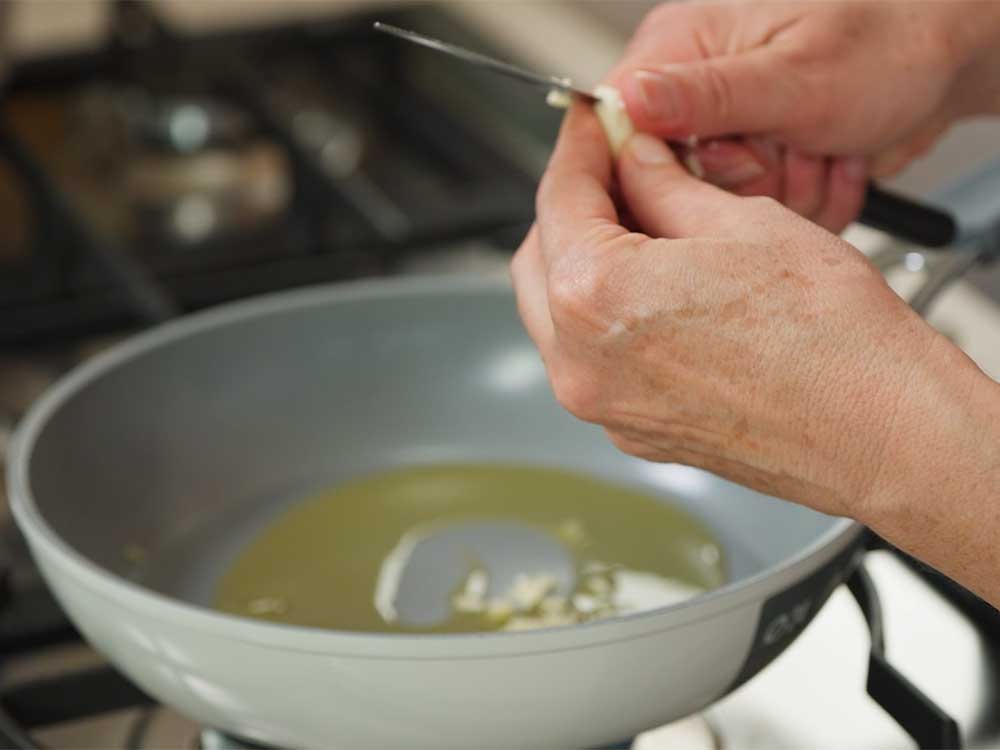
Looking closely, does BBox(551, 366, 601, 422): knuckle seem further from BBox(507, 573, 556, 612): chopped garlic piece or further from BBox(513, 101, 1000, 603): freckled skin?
BBox(507, 573, 556, 612): chopped garlic piece

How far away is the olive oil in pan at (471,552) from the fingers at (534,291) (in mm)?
126

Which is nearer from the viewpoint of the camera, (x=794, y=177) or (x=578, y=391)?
(x=578, y=391)

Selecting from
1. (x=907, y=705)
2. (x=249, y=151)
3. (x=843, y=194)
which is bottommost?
(x=249, y=151)

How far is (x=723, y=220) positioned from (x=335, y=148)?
671mm

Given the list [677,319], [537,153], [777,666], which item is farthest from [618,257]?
[537,153]

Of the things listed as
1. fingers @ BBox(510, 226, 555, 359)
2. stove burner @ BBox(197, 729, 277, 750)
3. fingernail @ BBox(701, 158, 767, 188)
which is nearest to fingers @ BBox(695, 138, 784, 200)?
fingernail @ BBox(701, 158, 767, 188)

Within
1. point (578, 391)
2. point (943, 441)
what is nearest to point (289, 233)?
point (578, 391)

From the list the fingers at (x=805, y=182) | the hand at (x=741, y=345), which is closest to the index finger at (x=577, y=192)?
the hand at (x=741, y=345)

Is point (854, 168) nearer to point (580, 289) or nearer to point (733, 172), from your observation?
point (733, 172)

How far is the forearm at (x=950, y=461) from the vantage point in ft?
1.48

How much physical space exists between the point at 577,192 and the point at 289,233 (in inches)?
19.9

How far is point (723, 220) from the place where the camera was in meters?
0.52

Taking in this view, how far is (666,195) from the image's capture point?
57cm

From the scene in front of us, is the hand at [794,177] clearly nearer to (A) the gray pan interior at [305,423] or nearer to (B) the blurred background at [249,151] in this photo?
(A) the gray pan interior at [305,423]
